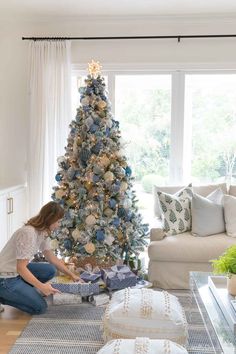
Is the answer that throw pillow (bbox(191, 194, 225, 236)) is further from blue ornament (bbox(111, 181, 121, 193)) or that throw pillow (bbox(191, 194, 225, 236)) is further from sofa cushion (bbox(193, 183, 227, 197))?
blue ornament (bbox(111, 181, 121, 193))

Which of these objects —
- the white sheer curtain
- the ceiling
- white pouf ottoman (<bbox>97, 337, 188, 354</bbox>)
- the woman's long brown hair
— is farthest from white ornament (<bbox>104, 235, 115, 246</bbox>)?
the ceiling

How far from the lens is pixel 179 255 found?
3705 millimetres

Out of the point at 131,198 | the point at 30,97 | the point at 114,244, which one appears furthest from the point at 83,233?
the point at 30,97

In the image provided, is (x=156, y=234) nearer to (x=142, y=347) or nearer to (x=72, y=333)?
(x=72, y=333)

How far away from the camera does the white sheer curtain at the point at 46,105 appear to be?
475 cm

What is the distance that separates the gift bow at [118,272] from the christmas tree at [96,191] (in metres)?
0.21

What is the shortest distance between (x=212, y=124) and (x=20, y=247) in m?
2.90

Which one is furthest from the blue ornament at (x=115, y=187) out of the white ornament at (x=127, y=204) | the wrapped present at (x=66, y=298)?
the wrapped present at (x=66, y=298)

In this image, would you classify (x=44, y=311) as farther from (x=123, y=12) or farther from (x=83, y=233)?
(x=123, y=12)

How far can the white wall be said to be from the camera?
472 centimetres

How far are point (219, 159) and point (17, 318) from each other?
2995 mm

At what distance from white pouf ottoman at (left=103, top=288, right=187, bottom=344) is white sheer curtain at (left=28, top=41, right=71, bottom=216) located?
8.19 feet

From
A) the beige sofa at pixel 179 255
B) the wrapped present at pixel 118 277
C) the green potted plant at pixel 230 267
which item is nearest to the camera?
the green potted plant at pixel 230 267

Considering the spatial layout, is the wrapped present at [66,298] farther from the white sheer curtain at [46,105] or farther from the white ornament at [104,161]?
the white sheer curtain at [46,105]
